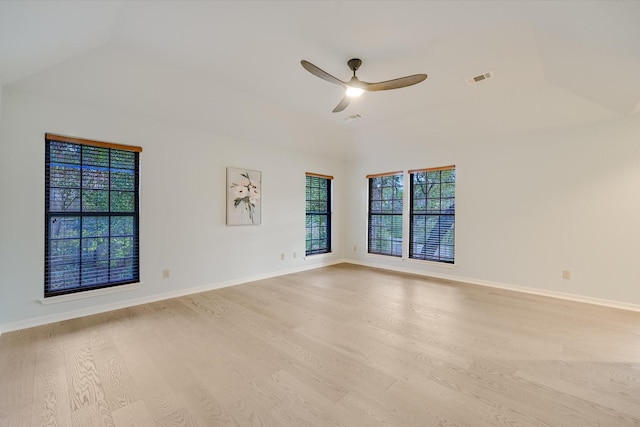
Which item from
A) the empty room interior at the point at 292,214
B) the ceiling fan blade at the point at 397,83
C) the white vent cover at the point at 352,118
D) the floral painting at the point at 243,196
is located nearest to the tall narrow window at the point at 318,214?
the empty room interior at the point at 292,214

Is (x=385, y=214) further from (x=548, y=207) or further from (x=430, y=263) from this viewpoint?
(x=548, y=207)

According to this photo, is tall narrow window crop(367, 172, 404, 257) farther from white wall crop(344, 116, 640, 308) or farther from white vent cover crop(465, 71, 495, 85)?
white vent cover crop(465, 71, 495, 85)

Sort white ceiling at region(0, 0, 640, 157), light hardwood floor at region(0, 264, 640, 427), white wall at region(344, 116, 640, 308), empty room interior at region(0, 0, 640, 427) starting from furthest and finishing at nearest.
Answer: white wall at region(344, 116, 640, 308) < white ceiling at region(0, 0, 640, 157) < empty room interior at region(0, 0, 640, 427) < light hardwood floor at region(0, 264, 640, 427)

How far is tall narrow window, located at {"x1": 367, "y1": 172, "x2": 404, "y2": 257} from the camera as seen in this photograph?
591 cm

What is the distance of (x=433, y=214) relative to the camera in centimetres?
538

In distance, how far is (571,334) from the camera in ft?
9.23

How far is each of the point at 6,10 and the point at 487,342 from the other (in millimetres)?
4437

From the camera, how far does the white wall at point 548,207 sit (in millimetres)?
3621

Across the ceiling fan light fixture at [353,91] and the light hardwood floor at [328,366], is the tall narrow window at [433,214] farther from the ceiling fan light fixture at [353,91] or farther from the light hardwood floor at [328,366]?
the ceiling fan light fixture at [353,91]

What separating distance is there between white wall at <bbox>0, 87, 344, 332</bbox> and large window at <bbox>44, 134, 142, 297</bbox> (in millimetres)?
97

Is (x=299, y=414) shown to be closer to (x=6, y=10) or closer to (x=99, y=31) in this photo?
(x=6, y=10)

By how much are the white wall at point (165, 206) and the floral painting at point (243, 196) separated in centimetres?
12

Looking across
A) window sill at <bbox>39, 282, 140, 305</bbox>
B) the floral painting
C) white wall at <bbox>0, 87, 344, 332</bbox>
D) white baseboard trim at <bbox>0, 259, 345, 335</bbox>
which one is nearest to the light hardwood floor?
white baseboard trim at <bbox>0, 259, 345, 335</bbox>

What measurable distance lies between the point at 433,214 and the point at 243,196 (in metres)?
3.57
